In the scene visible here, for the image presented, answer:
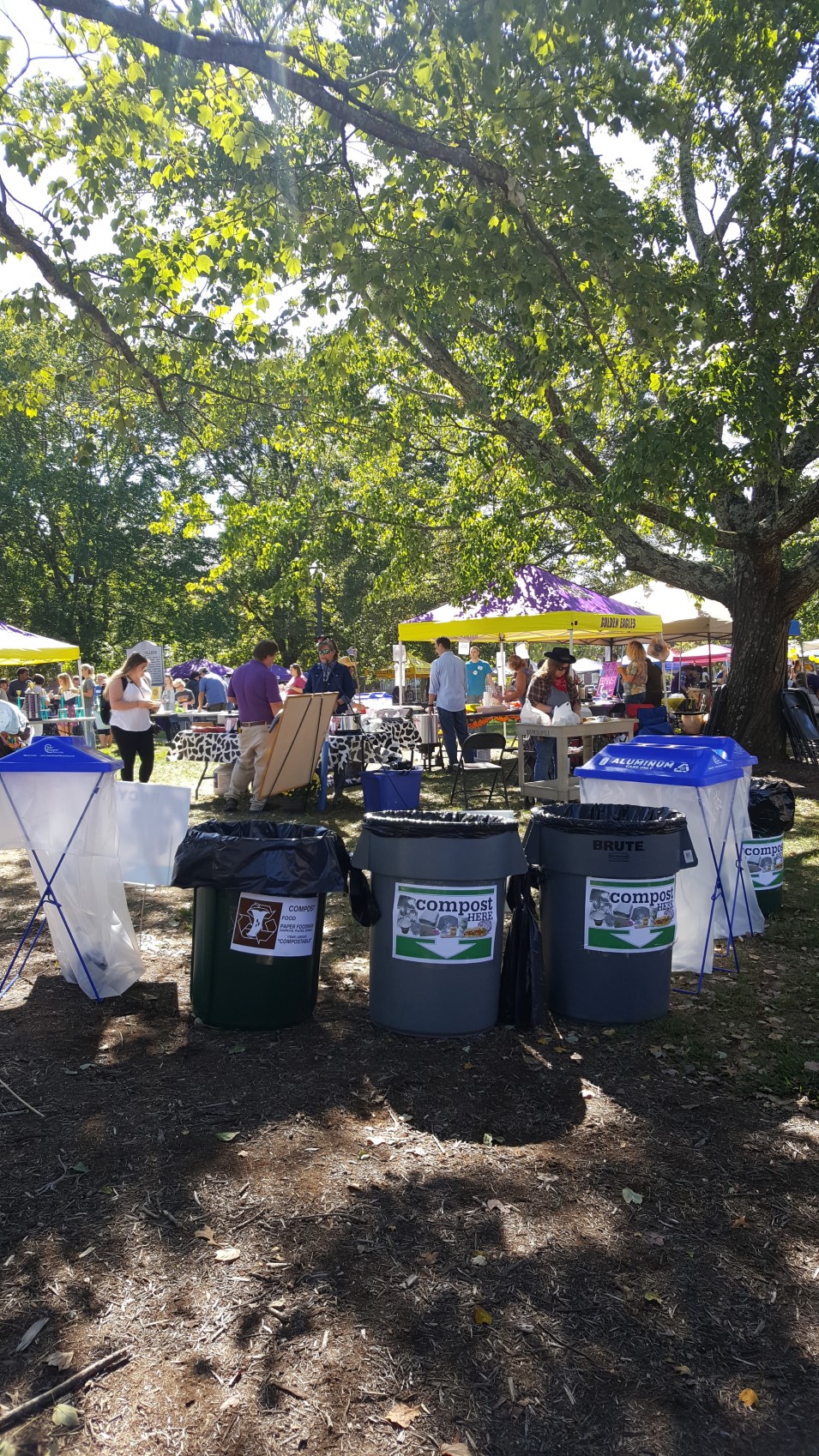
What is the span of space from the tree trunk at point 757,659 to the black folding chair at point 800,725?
122mm

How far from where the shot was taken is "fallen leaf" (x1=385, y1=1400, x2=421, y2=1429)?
2.27 meters

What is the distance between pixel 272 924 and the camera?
4520mm

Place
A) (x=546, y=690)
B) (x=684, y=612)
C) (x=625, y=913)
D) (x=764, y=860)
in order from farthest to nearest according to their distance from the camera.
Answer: (x=684, y=612)
(x=546, y=690)
(x=764, y=860)
(x=625, y=913)

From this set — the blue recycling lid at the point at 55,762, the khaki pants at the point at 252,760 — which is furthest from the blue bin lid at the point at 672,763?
the khaki pants at the point at 252,760

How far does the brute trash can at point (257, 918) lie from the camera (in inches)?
175

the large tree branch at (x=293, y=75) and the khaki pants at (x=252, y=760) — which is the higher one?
the large tree branch at (x=293, y=75)

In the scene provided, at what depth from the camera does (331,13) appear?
9703 millimetres

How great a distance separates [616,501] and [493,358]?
422 cm

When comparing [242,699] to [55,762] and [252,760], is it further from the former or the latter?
[55,762]

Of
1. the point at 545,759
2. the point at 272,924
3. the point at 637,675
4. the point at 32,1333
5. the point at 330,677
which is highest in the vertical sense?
the point at 637,675

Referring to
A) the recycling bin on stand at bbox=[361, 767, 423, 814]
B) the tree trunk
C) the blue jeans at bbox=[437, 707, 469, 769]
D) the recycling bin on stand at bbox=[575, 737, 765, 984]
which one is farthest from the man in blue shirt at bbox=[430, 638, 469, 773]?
the recycling bin on stand at bbox=[575, 737, 765, 984]

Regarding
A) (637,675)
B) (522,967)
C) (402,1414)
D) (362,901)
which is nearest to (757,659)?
(637,675)

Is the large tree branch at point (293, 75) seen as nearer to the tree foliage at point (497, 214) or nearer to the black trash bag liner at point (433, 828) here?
the tree foliage at point (497, 214)

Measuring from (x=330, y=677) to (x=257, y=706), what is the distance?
7.30ft
